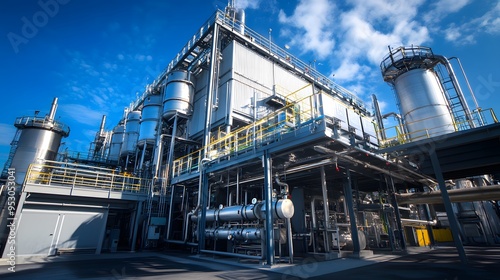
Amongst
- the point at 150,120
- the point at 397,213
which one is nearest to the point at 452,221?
the point at 397,213

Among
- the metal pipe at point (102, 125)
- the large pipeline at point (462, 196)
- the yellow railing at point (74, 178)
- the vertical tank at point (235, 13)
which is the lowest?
the large pipeline at point (462, 196)

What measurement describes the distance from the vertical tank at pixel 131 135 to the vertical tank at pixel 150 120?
195 inches

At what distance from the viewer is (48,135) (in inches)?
867

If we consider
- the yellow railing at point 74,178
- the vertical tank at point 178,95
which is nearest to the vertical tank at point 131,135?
the vertical tank at point 178,95

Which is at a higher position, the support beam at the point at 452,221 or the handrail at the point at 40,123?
the handrail at the point at 40,123

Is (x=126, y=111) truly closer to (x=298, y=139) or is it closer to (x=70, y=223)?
(x=70, y=223)

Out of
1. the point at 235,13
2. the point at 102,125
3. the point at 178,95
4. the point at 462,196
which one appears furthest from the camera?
the point at 102,125

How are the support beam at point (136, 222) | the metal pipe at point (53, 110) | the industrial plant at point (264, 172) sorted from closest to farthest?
the industrial plant at point (264, 172) → the support beam at point (136, 222) → the metal pipe at point (53, 110)

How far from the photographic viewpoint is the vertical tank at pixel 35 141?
20164 mm

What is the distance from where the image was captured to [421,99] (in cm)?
2056

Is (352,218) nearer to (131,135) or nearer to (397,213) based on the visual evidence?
(397,213)

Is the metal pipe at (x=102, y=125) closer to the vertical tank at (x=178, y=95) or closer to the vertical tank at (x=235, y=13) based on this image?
the vertical tank at (x=178, y=95)

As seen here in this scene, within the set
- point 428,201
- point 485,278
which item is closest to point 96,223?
point 485,278

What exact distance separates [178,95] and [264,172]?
46.2 feet
